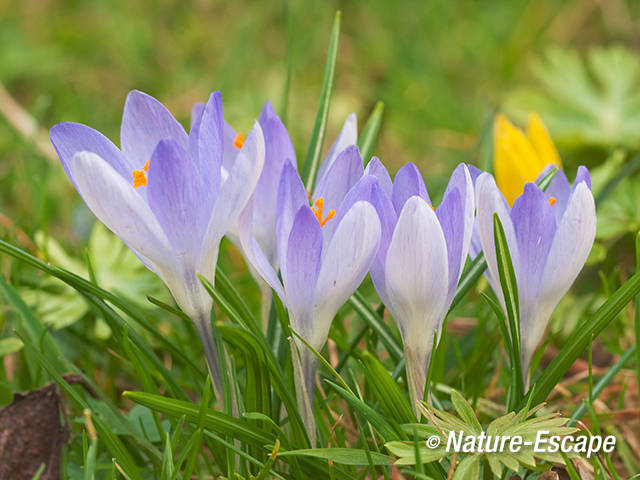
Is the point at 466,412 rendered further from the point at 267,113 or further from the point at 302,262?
the point at 267,113

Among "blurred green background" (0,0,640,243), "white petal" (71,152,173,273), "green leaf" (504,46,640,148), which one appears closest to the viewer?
"white petal" (71,152,173,273)

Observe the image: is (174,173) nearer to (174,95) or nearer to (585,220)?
(585,220)

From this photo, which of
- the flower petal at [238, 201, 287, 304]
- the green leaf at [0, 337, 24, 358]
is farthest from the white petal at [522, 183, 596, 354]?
the green leaf at [0, 337, 24, 358]

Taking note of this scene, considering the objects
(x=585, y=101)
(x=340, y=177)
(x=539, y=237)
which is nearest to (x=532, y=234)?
(x=539, y=237)

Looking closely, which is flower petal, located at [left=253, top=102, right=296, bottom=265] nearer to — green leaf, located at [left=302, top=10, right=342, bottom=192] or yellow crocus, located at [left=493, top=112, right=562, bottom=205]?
green leaf, located at [left=302, top=10, right=342, bottom=192]

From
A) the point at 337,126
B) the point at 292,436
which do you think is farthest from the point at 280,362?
the point at 337,126

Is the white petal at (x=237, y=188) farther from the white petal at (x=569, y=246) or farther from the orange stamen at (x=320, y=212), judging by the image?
the white petal at (x=569, y=246)
